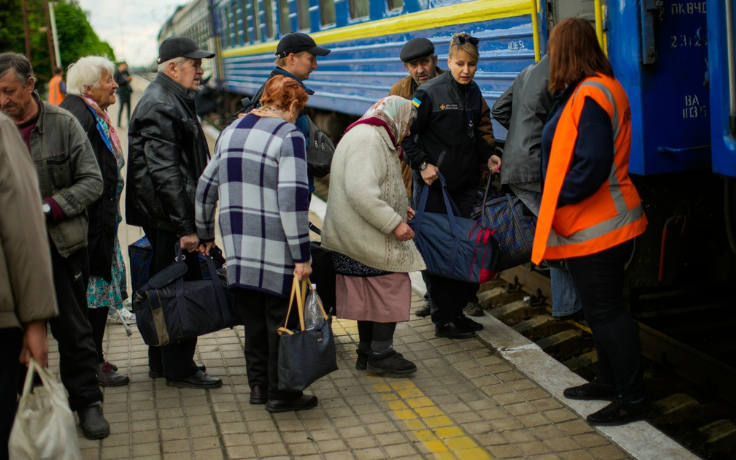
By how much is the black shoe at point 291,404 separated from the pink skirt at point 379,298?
520 millimetres

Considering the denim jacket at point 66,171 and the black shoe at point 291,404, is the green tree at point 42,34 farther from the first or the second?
the black shoe at point 291,404

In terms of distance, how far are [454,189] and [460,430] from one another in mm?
1587

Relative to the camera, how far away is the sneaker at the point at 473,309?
5547mm

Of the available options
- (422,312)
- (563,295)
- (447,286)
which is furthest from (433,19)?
(563,295)

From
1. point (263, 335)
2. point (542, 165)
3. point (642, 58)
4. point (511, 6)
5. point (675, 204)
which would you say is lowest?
point (263, 335)

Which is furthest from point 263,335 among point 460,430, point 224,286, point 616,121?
point 616,121

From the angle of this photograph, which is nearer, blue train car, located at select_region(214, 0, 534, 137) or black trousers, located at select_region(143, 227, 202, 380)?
black trousers, located at select_region(143, 227, 202, 380)

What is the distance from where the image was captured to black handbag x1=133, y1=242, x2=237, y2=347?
4254mm

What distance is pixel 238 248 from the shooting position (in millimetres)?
3980

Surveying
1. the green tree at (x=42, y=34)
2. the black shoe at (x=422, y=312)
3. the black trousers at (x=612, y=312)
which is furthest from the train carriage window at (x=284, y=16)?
the black trousers at (x=612, y=312)

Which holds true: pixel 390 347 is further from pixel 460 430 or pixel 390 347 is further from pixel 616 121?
pixel 616 121

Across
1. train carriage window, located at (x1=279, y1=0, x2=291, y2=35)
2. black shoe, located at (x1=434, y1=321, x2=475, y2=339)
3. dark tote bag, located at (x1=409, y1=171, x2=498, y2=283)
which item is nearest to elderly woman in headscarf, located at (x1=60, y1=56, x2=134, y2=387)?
dark tote bag, located at (x1=409, y1=171, x2=498, y2=283)

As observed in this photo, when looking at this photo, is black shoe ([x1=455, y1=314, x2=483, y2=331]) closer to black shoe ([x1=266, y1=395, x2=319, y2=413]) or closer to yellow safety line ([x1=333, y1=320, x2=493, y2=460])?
yellow safety line ([x1=333, y1=320, x2=493, y2=460])

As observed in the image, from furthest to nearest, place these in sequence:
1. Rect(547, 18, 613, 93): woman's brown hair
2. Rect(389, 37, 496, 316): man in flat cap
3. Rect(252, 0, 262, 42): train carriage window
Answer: Rect(252, 0, 262, 42): train carriage window → Rect(389, 37, 496, 316): man in flat cap → Rect(547, 18, 613, 93): woman's brown hair
